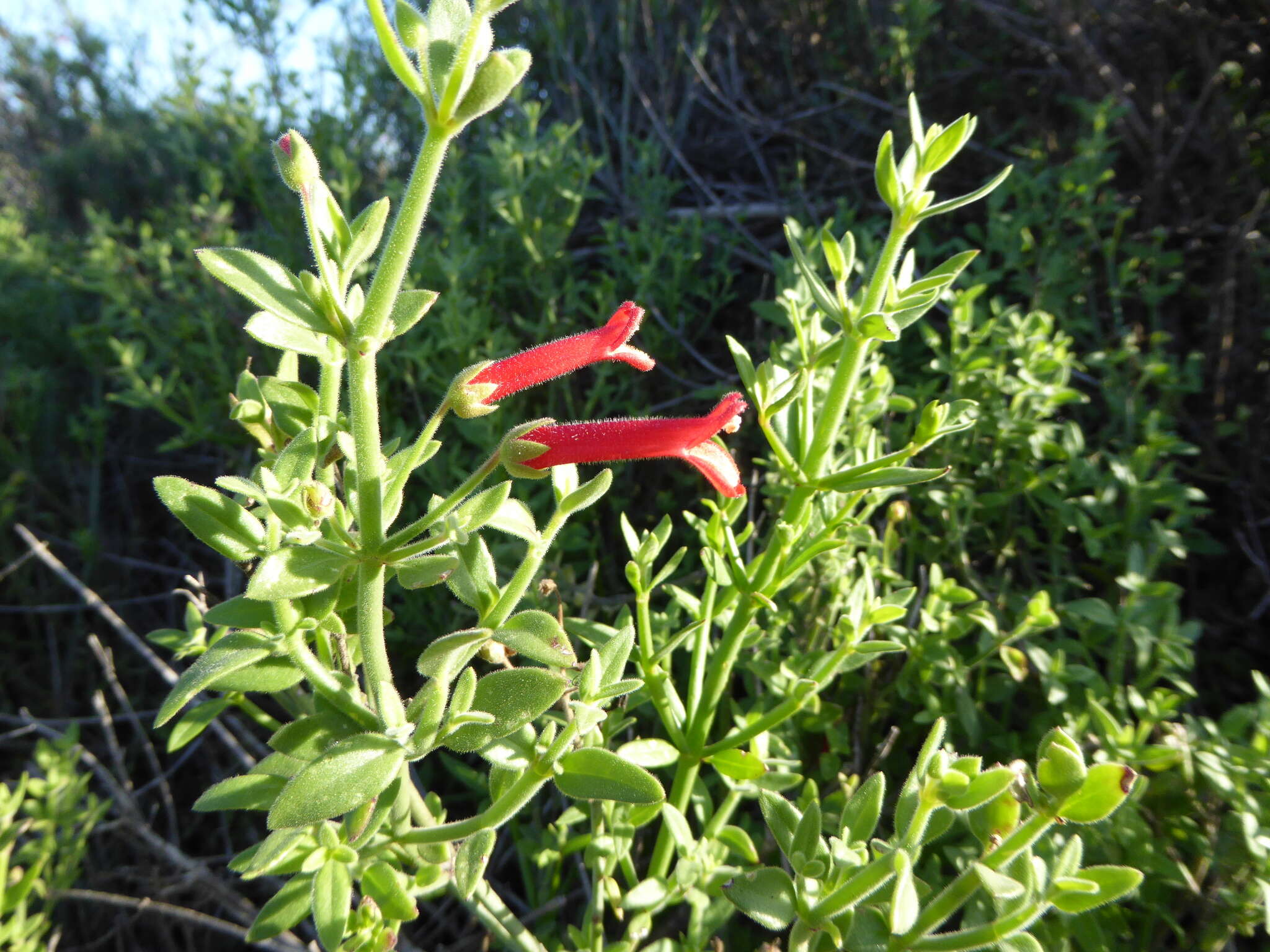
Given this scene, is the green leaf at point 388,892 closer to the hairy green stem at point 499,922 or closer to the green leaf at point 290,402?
the hairy green stem at point 499,922

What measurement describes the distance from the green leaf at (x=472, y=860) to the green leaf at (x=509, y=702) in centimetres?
11

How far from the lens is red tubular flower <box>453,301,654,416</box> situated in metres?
0.87

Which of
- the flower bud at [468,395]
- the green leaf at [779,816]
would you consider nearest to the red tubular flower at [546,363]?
the flower bud at [468,395]

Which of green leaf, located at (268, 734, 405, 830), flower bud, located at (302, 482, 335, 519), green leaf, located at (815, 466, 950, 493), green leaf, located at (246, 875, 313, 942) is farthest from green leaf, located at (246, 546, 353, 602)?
green leaf, located at (815, 466, 950, 493)

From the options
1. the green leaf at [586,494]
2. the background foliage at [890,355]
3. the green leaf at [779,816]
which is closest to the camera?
the green leaf at [586,494]

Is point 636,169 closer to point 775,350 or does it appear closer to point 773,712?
point 775,350

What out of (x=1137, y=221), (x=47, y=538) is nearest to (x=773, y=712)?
(x=1137, y=221)

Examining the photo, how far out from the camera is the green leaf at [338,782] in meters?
0.74

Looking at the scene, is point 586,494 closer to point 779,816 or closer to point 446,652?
point 446,652

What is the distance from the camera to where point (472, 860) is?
89cm

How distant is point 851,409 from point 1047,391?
442 mm

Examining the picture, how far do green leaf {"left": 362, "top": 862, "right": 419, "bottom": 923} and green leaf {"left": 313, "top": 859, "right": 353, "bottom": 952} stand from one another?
3cm

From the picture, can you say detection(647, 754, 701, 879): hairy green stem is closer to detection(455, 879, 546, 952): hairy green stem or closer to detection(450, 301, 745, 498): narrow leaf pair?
detection(455, 879, 546, 952): hairy green stem

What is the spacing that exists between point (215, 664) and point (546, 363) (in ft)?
1.50
